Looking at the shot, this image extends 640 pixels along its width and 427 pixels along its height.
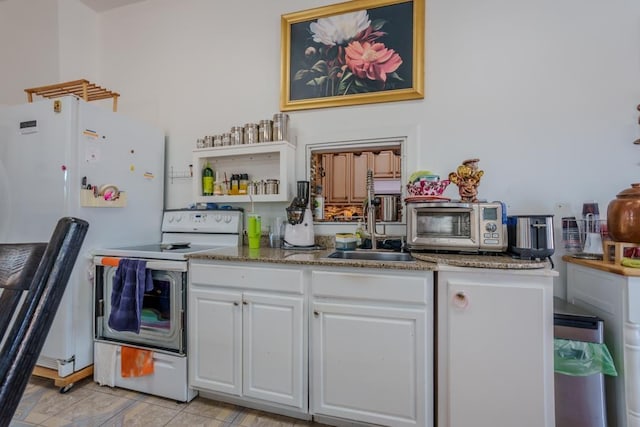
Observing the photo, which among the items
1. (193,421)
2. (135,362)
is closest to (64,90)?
(135,362)

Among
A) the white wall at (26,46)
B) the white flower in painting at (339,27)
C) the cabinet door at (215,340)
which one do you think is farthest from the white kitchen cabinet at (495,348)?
the white wall at (26,46)

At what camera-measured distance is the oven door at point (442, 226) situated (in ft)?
5.30

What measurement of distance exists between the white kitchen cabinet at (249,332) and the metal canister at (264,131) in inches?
38.7

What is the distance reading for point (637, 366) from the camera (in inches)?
50.2

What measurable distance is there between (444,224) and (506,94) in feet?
3.26

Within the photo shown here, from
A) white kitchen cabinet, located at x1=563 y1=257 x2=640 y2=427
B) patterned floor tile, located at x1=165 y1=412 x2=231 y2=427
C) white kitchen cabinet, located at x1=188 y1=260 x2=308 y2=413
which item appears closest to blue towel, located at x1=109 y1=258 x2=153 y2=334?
white kitchen cabinet, located at x1=188 y1=260 x2=308 y2=413

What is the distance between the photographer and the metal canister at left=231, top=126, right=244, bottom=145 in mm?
2271

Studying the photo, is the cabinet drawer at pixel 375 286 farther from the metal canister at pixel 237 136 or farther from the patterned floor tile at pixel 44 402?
the patterned floor tile at pixel 44 402

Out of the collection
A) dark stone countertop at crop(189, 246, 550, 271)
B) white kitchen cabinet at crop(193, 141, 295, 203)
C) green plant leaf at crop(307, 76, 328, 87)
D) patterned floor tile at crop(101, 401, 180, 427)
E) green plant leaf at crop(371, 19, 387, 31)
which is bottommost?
patterned floor tile at crop(101, 401, 180, 427)

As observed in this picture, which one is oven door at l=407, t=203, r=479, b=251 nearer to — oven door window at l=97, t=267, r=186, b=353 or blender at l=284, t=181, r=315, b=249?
blender at l=284, t=181, r=315, b=249

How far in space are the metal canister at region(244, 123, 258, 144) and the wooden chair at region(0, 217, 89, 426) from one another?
1.73 metres

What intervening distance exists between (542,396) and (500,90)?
1.73m

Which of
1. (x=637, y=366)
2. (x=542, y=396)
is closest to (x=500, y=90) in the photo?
(x=637, y=366)

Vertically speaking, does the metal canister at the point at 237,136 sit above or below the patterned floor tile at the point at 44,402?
above
